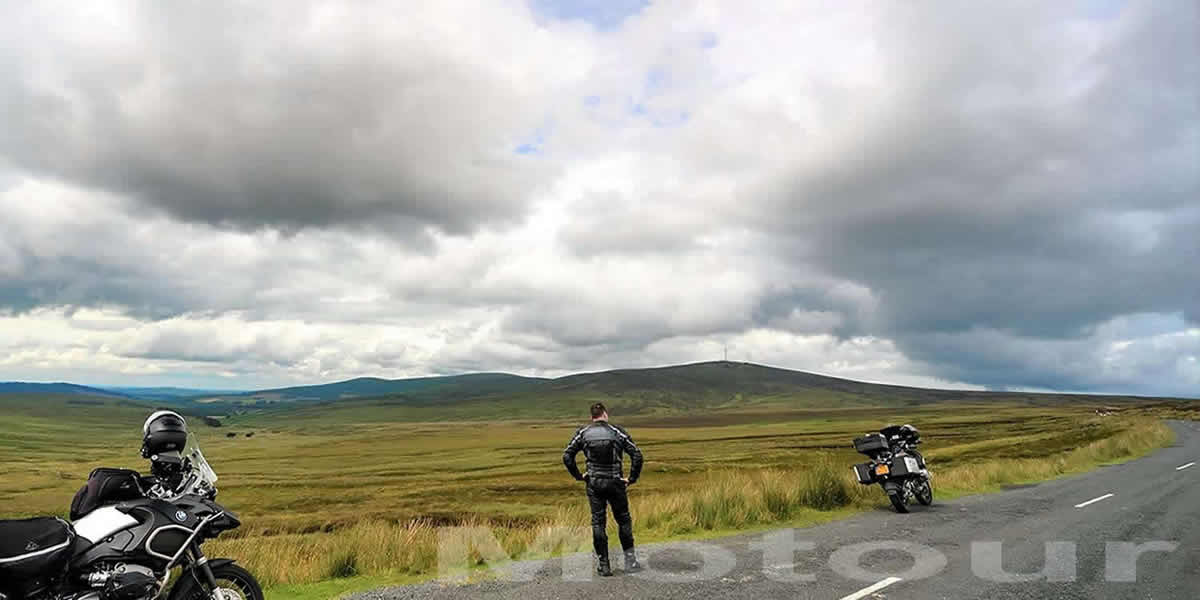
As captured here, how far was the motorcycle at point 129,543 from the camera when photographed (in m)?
5.55

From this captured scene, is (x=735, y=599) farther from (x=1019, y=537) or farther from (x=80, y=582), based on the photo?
(x=1019, y=537)

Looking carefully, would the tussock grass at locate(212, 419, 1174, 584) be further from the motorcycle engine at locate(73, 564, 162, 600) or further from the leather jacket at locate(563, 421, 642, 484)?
the motorcycle engine at locate(73, 564, 162, 600)

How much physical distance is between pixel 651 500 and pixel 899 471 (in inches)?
242

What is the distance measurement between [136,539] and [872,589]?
27.0ft

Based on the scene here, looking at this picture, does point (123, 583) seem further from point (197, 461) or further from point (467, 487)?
point (467, 487)

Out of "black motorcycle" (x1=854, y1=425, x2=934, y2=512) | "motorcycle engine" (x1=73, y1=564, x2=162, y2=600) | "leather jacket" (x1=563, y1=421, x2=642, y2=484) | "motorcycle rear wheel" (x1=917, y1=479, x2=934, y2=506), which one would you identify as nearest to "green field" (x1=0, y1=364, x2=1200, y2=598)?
"black motorcycle" (x1=854, y1=425, x2=934, y2=512)

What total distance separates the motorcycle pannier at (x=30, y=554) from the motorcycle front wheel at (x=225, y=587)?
3.47 ft

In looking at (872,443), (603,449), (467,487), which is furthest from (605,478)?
(467,487)

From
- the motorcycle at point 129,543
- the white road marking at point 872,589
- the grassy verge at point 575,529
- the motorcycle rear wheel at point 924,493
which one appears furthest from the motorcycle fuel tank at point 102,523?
the motorcycle rear wheel at point 924,493

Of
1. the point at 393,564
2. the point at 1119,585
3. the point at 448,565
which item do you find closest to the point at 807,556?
the point at 1119,585

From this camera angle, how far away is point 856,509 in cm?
1773

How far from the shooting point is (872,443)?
59.7 feet

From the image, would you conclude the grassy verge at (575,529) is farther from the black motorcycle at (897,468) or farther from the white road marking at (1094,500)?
the white road marking at (1094,500)

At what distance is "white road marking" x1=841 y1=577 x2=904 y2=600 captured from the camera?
863 centimetres
